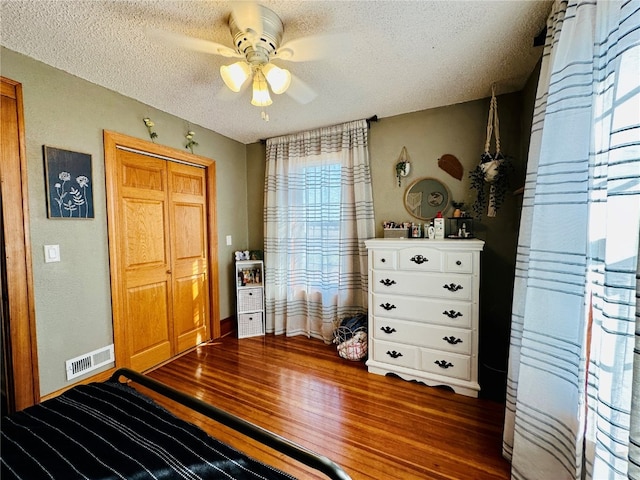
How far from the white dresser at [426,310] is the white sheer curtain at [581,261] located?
1.93ft

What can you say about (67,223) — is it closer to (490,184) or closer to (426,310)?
(426,310)

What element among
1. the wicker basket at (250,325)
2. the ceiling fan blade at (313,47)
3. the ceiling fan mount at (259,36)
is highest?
the ceiling fan blade at (313,47)

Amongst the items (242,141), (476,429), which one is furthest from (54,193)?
(476,429)

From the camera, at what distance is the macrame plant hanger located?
83.5 inches

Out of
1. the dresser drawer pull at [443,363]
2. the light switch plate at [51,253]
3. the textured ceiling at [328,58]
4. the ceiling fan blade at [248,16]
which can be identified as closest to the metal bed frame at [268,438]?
the light switch plate at [51,253]

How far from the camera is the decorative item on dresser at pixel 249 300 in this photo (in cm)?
318

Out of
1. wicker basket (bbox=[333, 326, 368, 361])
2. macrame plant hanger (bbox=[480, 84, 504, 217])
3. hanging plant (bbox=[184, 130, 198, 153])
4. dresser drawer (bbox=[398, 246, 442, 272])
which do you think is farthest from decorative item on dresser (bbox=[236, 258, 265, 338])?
macrame plant hanger (bbox=[480, 84, 504, 217])

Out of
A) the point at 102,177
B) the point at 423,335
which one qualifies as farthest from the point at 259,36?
the point at 423,335

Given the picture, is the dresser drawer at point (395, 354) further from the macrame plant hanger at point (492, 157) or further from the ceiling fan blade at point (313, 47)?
the ceiling fan blade at point (313, 47)

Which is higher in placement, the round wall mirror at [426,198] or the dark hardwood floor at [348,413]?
the round wall mirror at [426,198]

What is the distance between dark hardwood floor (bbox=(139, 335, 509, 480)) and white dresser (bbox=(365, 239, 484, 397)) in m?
0.16

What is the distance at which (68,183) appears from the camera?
6.24 ft

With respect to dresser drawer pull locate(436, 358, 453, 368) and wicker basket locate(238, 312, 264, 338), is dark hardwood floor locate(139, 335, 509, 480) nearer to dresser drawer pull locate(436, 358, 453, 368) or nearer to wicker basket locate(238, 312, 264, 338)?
dresser drawer pull locate(436, 358, 453, 368)

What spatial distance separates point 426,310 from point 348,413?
999 mm
